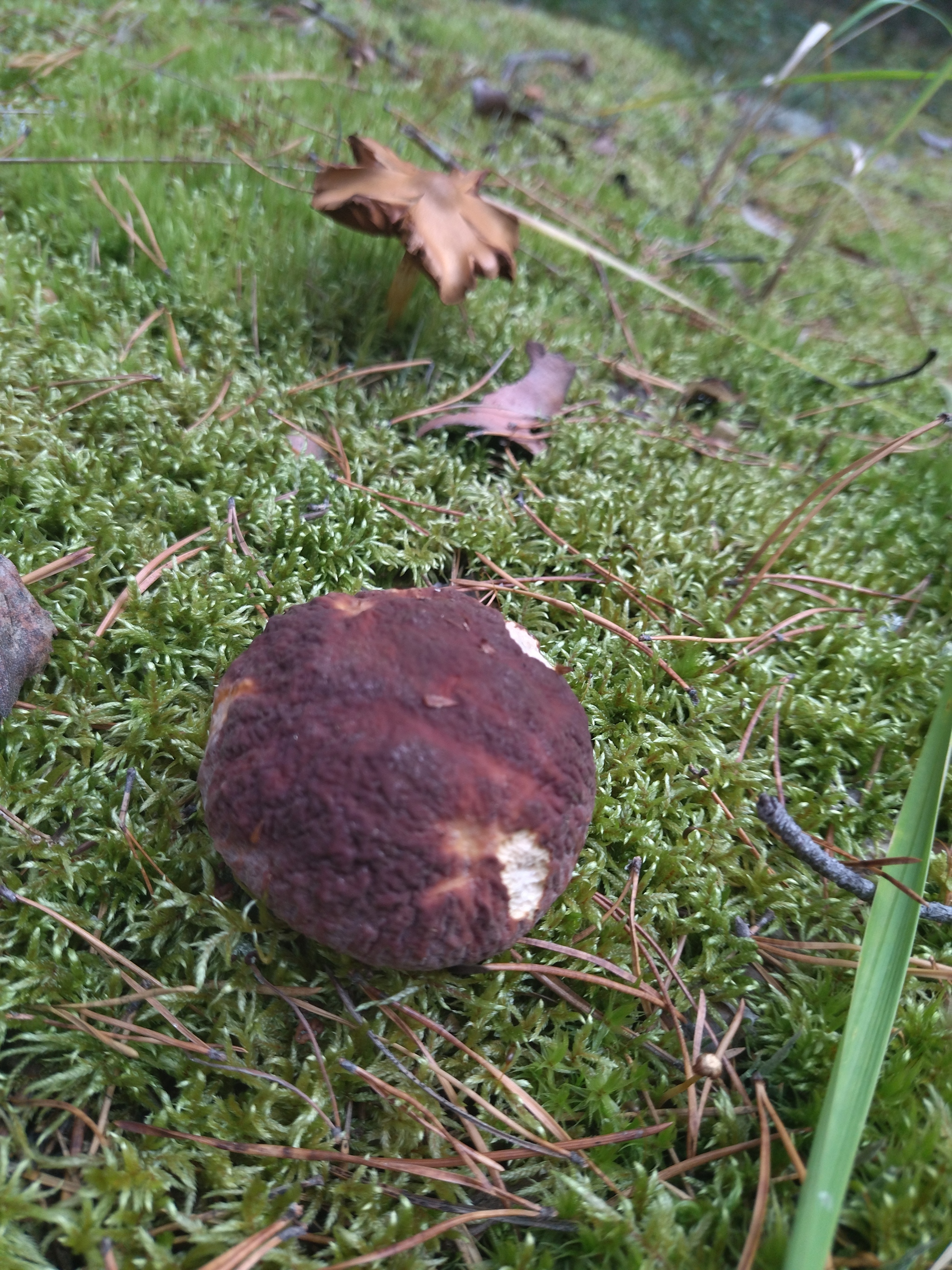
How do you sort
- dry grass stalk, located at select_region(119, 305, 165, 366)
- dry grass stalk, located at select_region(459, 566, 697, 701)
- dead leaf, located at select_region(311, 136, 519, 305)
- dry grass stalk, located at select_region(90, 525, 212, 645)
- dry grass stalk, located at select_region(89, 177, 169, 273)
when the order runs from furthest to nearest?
1. dry grass stalk, located at select_region(89, 177, 169, 273)
2. dry grass stalk, located at select_region(119, 305, 165, 366)
3. dead leaf, located at select_region(311, 136, 519, 305)
4. dry grass stalk, located at select_region(459, 566, 697, 701)
5. dry grass stalk, located at select_region(90, 525, 212, 645)

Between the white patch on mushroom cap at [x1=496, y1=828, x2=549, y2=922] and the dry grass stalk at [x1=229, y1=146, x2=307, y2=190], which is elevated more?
the dry grass stalk at [x1=229, y1=146, x2=307, y2=190]

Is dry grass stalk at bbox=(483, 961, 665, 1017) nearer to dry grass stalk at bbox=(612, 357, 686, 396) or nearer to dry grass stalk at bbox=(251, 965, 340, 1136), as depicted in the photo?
dry grass stalk at bbox=(251, 965, 340, 1136)

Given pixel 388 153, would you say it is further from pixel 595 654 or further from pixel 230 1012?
pixel 230 1012

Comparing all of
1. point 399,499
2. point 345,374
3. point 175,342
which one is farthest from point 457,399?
point 175,342

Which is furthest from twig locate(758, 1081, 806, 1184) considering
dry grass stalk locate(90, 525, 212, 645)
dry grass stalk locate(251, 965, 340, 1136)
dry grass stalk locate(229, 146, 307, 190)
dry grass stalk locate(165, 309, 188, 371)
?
dry grass stalk locate(229, 146, 307, 190)

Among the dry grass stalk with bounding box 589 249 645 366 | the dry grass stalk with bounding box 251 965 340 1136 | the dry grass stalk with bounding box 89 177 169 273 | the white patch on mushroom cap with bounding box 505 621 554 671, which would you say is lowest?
the dry grass stalk with bounding box 251 965 340 1136

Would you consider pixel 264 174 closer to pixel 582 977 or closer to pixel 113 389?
pixel 113 389

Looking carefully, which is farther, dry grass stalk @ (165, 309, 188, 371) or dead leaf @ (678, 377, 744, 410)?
dead leaf @ (678, 377, 744, 410)

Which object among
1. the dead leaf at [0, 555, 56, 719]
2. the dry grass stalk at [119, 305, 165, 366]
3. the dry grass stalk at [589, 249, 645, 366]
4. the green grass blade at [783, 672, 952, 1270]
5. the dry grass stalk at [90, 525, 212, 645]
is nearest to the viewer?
the green grass blade at [783, 672, 952, 1270]

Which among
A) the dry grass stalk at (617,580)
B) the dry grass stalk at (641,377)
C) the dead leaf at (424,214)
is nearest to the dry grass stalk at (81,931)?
the dry grass stalk at (617,580)
